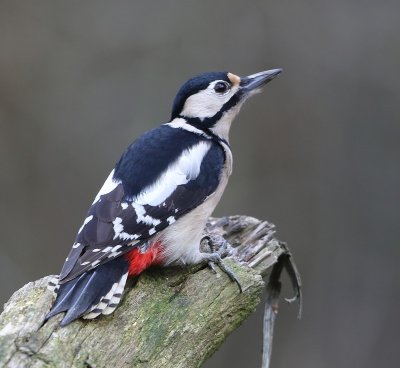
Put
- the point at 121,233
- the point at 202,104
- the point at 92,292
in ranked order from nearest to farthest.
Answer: the point at 92,292 < the point at 121,233 < the point at 202,104

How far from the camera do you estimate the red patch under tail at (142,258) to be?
3621 millimetres

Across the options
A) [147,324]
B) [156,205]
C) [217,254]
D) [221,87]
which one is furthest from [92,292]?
[221,87]

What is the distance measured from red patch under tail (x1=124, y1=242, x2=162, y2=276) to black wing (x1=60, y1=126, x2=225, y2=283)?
0.06 meters

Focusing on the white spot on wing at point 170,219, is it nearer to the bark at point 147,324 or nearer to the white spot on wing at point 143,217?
the white spot on wing at point 143,217

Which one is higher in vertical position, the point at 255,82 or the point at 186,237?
the point at 255,82

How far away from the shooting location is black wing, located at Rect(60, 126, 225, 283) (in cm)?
350

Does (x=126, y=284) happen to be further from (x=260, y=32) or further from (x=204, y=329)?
(x=260, y=32)

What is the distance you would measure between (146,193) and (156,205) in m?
0.08

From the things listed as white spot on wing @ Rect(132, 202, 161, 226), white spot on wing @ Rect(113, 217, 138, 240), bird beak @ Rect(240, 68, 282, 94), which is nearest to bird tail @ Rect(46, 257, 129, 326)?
white spot on wing @ Rect(113, 217, 138, 240)

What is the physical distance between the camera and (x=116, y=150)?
7.43m

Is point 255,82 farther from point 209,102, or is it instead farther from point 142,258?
point 142,258

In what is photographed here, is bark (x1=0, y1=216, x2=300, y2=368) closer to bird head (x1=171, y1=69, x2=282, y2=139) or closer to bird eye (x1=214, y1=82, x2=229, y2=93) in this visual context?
bird head (x1=171, y1=69, x2=282, y2=139)

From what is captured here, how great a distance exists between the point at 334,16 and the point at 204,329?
178 inches

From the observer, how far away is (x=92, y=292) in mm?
3350
